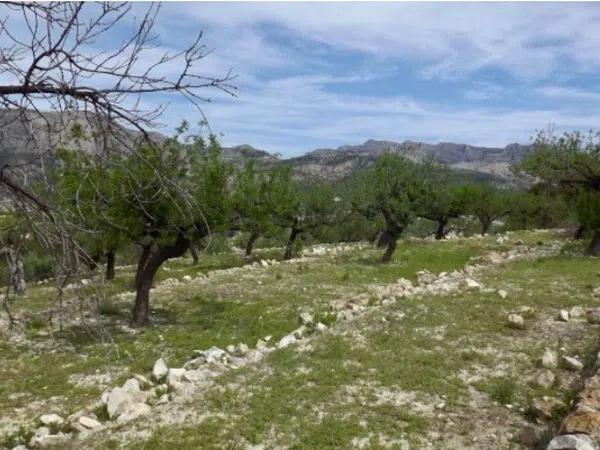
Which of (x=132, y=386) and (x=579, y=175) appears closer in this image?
(x=132, y=386)

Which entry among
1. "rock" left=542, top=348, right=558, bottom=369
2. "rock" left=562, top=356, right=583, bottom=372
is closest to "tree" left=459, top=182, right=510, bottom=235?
"rock" left=542, top=348, right=558, bottom=369

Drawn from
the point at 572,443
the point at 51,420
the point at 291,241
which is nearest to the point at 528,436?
the point at 572,443

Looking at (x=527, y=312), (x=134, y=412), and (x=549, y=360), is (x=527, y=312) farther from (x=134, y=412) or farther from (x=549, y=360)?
(x=134, y=412)

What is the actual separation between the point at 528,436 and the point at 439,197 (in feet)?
116

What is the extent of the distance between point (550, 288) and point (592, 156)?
1703 cm

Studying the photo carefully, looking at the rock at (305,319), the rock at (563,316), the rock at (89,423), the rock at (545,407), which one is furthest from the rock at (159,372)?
the rock at (563,316)

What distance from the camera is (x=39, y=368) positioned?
575 inches

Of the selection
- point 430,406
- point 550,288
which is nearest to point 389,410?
point 430,406

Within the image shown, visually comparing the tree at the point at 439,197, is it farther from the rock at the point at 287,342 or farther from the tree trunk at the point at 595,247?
the rock at the point at 287,342

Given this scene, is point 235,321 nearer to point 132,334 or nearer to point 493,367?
point 132,334

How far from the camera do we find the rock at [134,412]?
33.7ft

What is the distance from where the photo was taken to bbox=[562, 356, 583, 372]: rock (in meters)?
11.6

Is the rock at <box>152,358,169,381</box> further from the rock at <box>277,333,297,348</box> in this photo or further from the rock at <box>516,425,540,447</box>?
the rock at <box>516,425,540,447</box>

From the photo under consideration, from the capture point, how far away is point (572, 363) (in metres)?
11.7
